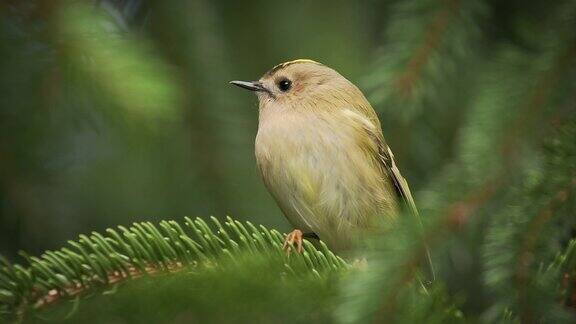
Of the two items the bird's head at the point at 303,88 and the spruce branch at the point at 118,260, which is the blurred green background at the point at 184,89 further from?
the spruce branch at the point at 118,260

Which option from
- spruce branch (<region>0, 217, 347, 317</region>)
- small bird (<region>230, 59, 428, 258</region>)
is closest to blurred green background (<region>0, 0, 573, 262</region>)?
small bird (<region>230, 59, 428, 258</region>)

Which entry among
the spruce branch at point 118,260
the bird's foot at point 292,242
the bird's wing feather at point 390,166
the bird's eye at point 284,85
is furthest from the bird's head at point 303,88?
the spruce branch at point 118,260

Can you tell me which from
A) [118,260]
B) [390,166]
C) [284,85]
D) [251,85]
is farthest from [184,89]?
[118,260]

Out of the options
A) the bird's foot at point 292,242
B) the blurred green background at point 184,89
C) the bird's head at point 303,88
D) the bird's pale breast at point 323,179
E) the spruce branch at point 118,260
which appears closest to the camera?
the spruce branch at point 118,260

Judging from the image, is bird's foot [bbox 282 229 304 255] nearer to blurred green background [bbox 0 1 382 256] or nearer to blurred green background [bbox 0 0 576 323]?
blurred green background [bbox 0 0 576 323]

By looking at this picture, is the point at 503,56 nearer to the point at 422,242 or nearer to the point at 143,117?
the point at 422,242

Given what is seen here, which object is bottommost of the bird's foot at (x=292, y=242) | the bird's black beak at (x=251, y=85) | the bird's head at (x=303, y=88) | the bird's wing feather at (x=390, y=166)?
the bird's wing feather at (x=390, y=166)

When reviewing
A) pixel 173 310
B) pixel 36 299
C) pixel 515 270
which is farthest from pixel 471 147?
pixel 36 299

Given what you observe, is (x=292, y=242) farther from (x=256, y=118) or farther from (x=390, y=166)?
(x=256, y=118)
